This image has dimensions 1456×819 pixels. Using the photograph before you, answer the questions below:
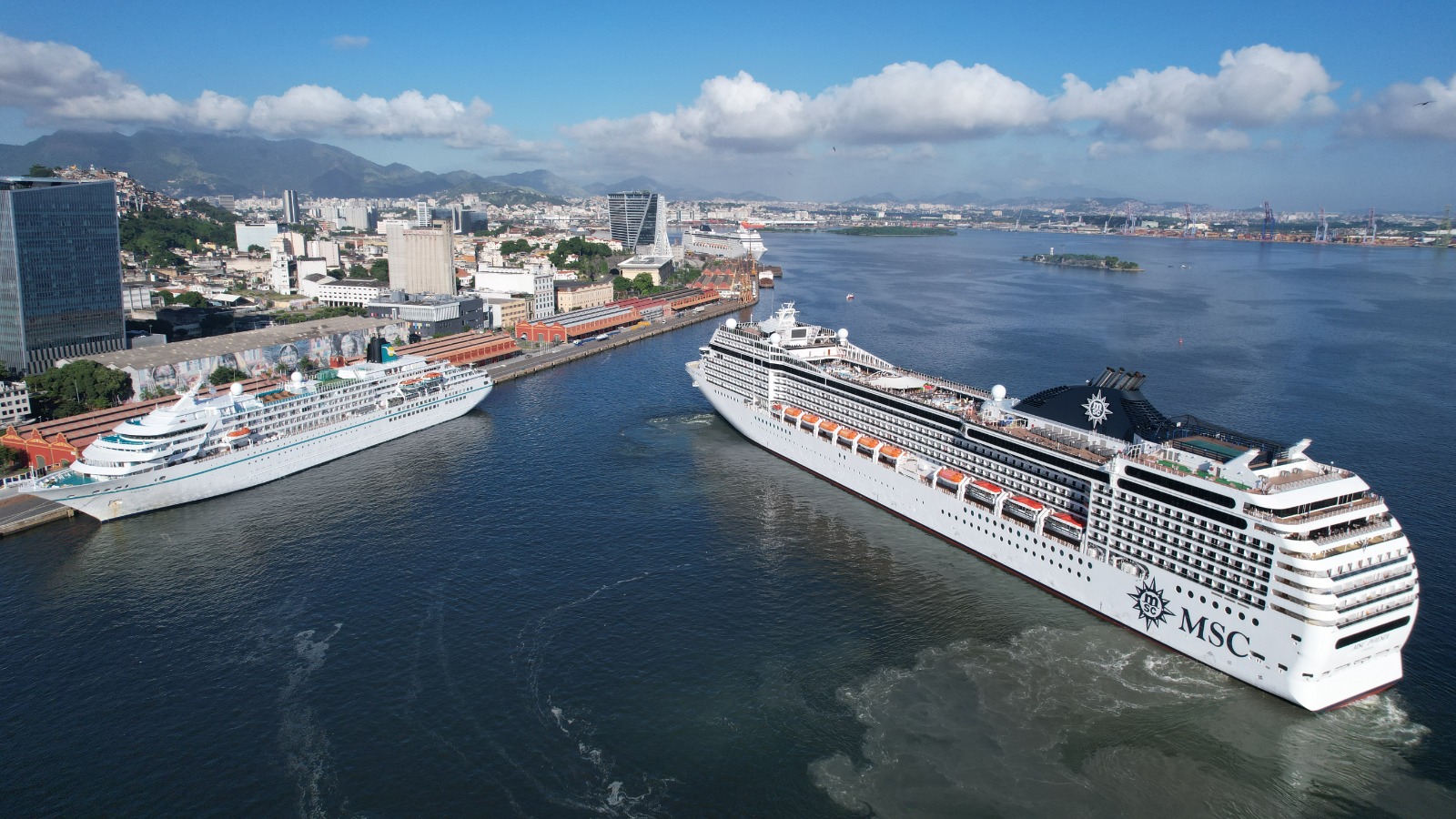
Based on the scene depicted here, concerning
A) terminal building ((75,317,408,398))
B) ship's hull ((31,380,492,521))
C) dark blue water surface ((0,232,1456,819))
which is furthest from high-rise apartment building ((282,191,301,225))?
dark blue water surface ((0,232,1456,819))

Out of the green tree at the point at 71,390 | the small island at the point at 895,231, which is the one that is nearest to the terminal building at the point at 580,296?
the green tree at the point at 71,390

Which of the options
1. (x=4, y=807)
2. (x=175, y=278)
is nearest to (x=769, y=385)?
(x=4, y=807)

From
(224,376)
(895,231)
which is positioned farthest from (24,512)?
(895,231)

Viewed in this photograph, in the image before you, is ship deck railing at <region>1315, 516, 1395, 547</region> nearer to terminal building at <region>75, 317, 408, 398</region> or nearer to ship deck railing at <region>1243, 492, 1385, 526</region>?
ship deck railing at <region>1243, 492, 1385, 526</region>

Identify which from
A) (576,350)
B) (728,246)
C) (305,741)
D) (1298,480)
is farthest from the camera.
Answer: (728,246)

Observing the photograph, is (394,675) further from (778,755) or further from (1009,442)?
(1009,442)

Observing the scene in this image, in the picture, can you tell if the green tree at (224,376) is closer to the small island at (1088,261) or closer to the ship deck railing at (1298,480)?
the ship deck railing at (1298,480)

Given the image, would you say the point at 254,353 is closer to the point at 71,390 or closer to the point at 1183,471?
the point at 71,390
